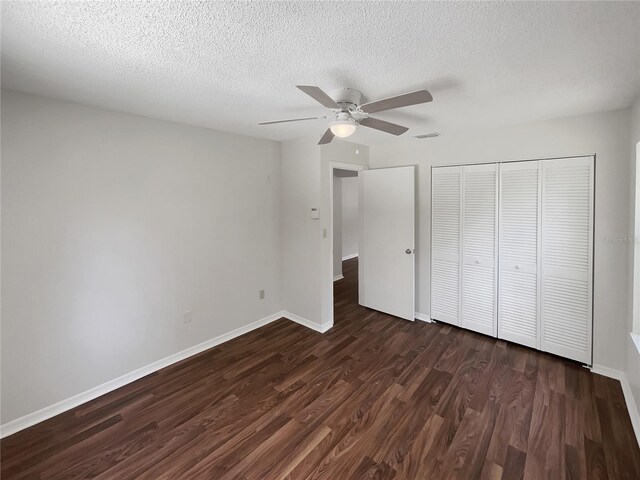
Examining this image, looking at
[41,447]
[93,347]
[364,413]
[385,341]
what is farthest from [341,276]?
[41,447]

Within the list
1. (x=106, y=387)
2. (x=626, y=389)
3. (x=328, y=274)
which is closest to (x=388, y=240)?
(x=328, y=274)

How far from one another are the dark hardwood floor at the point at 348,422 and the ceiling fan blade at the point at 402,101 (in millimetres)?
2187

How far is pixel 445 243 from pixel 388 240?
0.72 meters

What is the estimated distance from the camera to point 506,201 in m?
3.11

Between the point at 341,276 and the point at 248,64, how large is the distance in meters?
4.90

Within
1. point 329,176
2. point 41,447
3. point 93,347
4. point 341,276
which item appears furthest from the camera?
point 341,276

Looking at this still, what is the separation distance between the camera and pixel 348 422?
2141 millimetres

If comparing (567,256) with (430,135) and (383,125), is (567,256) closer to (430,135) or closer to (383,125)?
(430,135)

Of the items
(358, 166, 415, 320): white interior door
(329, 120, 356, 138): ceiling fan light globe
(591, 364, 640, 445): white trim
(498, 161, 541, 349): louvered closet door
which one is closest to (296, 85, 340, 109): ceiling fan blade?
(329, 120, 356, 138): ceiling fan light globe

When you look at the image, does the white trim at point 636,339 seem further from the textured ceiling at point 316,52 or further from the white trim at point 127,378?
the white trim at point 127,378

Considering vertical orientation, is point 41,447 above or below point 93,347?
below

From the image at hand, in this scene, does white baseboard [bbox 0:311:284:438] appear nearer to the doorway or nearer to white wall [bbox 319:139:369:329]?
white wall [bbox 319:139:369:329]

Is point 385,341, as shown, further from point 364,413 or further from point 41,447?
point 41,447

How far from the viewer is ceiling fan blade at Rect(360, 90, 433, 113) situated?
1.60 meters
